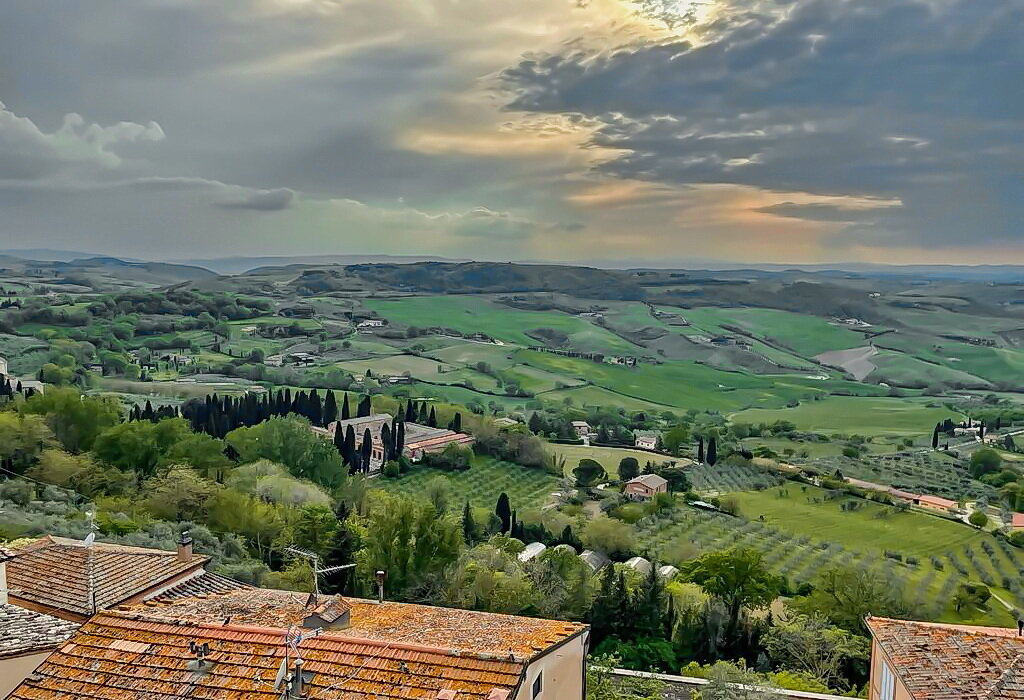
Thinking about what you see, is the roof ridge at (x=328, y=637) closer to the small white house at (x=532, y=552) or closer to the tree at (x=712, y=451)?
the small white house at (x=532, y=552)

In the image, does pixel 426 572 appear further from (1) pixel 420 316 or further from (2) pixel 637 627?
(1) pixel 420 316

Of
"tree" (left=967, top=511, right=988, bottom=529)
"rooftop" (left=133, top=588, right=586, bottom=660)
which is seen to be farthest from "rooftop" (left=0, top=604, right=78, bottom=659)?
"tree" (left=967, top=511, right=988, bottom=529)

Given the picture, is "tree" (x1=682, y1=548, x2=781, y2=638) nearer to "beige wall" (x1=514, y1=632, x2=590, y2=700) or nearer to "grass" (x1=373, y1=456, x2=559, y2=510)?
"beige wall" (x1=514, y1=632, x2=590, y2=700)

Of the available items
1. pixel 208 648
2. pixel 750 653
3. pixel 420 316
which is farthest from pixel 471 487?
pixel 420 316

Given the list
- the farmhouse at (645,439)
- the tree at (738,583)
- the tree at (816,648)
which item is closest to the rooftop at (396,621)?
the tree at (816,648)

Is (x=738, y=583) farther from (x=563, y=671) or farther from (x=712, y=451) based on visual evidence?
(x=712, y=451)

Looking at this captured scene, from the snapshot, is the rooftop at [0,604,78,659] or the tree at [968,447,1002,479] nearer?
the rooftop at [0,604,78,659]

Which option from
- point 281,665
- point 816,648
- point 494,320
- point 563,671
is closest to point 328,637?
point 281,665
